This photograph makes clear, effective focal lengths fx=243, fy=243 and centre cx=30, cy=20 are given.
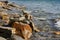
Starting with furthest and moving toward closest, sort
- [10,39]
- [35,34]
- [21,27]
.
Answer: [35,34], [21,27], [10,39]

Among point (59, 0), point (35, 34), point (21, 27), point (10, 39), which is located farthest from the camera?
point (59, 0)

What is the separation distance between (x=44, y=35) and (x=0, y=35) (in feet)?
9.78

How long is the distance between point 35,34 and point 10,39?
106 inches

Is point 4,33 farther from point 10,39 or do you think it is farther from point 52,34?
point 52,34

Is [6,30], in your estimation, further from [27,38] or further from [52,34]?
[52,34]

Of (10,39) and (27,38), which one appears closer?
(10,39)

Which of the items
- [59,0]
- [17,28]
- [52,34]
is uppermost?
[17,28]

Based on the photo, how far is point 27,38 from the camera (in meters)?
10.8

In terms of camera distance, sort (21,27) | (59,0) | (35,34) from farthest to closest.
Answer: (59,0) → (35,34) → (21,27)

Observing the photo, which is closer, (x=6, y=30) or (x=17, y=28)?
(x=6, y=30)

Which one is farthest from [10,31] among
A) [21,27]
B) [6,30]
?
[21,27]

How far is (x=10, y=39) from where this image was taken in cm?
947

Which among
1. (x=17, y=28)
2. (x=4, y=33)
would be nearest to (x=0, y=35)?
(x=4, y=33)

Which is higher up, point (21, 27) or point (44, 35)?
point (21, 27)
